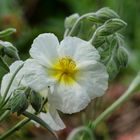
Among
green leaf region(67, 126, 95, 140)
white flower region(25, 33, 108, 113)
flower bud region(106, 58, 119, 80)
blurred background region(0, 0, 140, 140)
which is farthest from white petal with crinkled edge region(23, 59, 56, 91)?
blurred background region(0, 0, 140, 140)

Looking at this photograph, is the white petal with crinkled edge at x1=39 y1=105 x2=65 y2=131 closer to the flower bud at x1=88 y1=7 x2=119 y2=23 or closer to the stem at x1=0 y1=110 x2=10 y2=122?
the stem at x1=0 y1=110 x2=10 y2=122

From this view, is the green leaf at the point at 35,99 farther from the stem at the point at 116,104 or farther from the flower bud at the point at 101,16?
the stem at the point at 116,104

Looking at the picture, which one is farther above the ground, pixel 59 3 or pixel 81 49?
pixel 81 49

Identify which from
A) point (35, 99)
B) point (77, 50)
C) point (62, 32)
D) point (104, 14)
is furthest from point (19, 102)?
point (62, 32)

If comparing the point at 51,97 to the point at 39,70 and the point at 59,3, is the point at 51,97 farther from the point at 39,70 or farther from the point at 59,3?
the point at 59,3

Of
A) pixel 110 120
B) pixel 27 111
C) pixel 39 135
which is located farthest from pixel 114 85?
pixel 27 111

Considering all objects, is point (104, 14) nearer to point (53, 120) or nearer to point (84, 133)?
point (53, 120)
